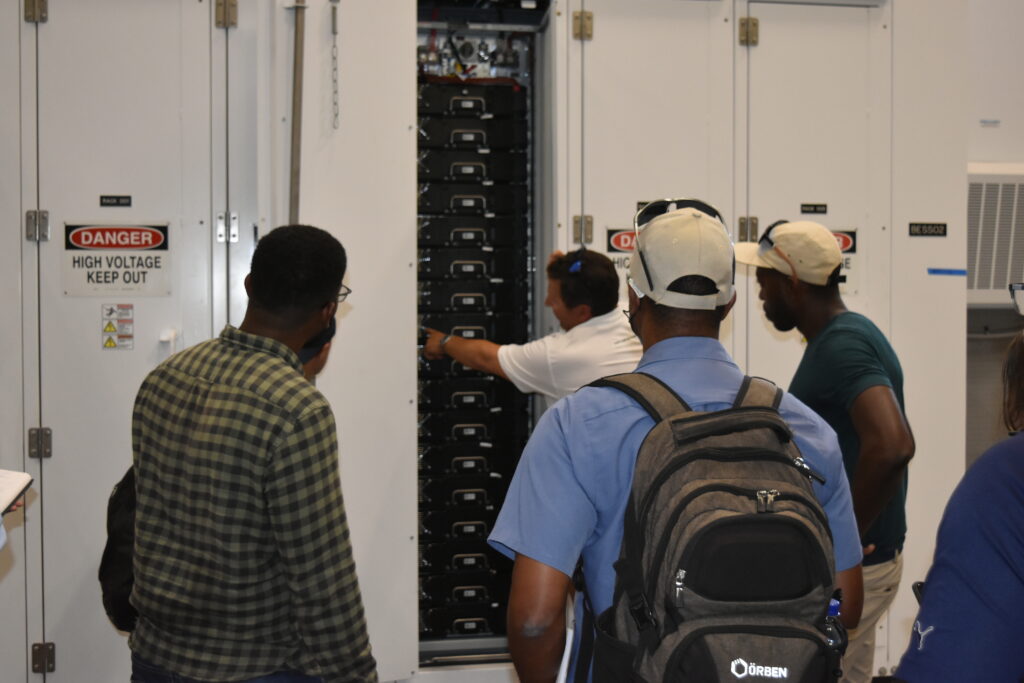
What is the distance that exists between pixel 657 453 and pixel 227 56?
10.00 feet

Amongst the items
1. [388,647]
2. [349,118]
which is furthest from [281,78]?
[388,647]

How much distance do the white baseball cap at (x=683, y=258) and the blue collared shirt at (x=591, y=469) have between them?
2.7 inches

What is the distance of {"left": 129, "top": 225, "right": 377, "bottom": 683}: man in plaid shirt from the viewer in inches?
67.6

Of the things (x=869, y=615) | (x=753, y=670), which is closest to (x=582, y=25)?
(x=869, y=615)

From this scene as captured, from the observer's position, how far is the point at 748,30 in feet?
13.3

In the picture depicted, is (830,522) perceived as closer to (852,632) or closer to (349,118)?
(852,632)

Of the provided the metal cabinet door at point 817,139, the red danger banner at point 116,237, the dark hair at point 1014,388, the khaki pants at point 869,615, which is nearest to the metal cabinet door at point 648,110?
the metal cabinet door at point 817,139

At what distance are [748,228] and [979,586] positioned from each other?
9.63 feet

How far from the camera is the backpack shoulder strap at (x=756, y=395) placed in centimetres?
148

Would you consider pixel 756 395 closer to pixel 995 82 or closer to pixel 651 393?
pixel 651 393

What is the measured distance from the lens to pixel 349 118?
11.5 ft

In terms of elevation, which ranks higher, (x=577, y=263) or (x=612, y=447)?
(x=577, y=263)

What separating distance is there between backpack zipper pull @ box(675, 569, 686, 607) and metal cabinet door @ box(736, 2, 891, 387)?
2.88 m

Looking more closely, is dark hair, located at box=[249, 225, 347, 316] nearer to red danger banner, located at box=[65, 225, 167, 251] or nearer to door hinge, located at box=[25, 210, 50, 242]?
red danger banner, located at box=[65, 225, 167, 251]
